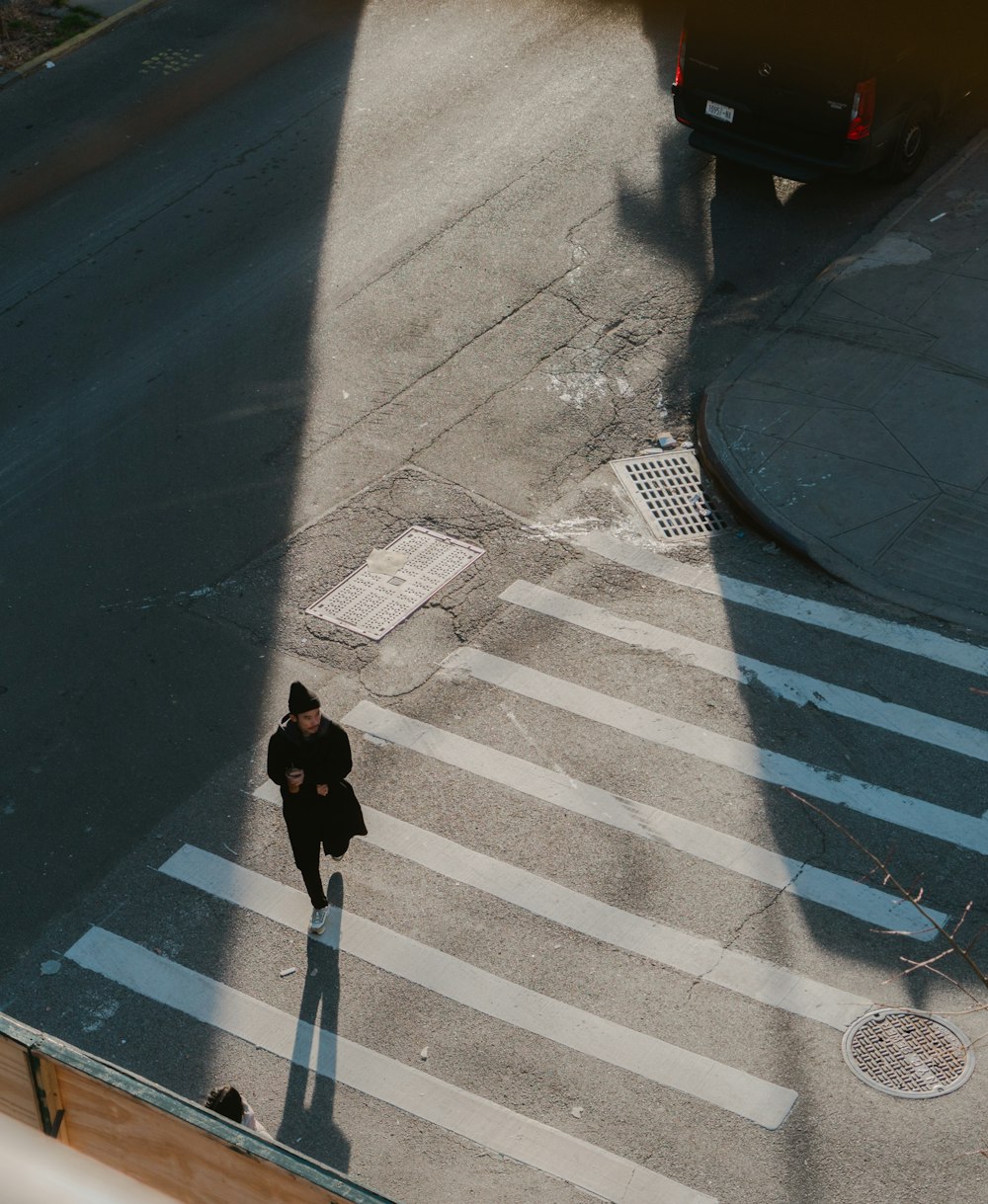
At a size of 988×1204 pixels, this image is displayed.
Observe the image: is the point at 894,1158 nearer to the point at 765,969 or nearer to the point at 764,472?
the point at 765,969

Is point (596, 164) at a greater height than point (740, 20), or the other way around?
point (740, 20)

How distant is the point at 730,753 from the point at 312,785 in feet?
9.18

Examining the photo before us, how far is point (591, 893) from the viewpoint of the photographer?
8.70m

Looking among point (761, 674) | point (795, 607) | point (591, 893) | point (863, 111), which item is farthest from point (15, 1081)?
point (863, 111)

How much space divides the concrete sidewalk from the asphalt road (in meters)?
0.40

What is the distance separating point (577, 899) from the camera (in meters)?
8.66

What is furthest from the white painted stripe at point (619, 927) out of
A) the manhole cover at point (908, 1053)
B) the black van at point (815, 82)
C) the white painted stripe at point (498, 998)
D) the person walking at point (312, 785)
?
the black van at point (815, 82)

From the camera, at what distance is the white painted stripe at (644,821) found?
851cm

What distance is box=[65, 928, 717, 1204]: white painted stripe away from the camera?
24.0 feet

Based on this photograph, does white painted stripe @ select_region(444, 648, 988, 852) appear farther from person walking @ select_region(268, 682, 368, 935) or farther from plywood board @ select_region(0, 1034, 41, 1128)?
plywood board @ select_region(0, 1034, 41, 1128)

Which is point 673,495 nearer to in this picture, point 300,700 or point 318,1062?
point 300,700

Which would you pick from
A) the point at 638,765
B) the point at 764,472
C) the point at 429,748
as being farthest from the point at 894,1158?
the point at 764,472

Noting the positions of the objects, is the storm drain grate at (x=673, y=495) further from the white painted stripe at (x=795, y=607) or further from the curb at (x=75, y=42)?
the curb at (x=75, y=42)

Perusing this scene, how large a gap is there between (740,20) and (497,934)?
9.50 m
